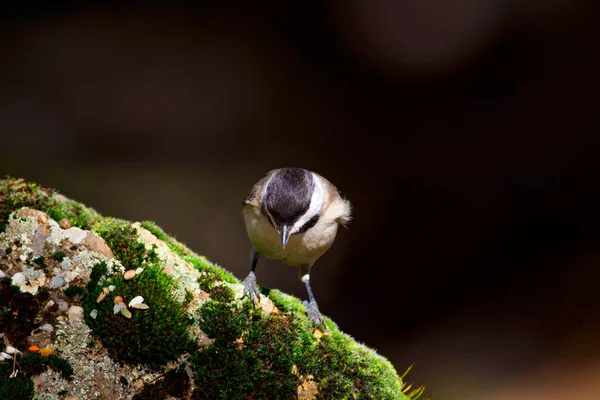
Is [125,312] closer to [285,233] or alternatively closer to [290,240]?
[285,233]

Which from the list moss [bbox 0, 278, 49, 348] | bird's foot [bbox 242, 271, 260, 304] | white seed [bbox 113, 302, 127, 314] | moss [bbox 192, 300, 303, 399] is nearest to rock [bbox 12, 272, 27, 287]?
moss [bbox 0, 278, 49, 348]

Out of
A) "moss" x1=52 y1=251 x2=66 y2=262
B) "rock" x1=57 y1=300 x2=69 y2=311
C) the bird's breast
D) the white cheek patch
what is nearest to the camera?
"rock" x1=57 y1=300 x2=69 y2=311

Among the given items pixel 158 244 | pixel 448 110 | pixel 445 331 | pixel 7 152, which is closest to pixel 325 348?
pixel 158 244

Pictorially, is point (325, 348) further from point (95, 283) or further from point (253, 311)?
point (95, 283)

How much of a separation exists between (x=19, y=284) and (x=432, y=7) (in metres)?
6.64

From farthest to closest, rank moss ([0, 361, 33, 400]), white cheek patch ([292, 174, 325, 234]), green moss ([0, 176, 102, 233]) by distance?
white cheek patch ([292, 174, 325, 234])
green moss ([0, 176, 102, 233])
moss ([0, 361, 33, 400])

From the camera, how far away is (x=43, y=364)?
265 centimetres

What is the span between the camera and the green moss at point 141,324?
9.02 feet

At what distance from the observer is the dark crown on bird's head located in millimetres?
3533

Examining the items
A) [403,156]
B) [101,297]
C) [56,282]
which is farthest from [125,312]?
[403,156]

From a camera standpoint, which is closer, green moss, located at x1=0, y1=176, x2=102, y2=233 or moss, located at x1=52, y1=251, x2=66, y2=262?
moss, located at x1=52, y1=251, x2=66, y2=262

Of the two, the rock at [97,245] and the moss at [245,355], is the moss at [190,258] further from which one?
the rock at [97,245]

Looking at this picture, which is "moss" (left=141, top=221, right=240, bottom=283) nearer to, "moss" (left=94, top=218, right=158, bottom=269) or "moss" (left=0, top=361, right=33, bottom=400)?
"moss" (left=94, top=218, right=158, bottom=269)

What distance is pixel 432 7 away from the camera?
7520 millimetres
